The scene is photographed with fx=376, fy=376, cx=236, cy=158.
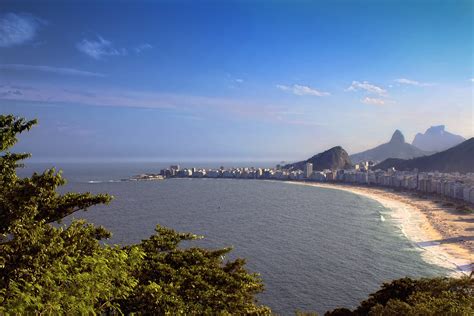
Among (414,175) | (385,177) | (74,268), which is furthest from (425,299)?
(414,175)

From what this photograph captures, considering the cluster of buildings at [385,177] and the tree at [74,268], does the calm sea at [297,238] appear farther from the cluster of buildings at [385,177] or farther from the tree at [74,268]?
the cluster of buildings at [385,177]

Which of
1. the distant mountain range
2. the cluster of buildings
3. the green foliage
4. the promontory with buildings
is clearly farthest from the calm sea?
the distant mountain range

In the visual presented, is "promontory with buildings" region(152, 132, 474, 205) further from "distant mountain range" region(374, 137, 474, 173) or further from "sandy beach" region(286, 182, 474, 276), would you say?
"sandy beach" region(286, 182, 474, 276)

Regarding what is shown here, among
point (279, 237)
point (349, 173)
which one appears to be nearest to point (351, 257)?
point (279, 237)

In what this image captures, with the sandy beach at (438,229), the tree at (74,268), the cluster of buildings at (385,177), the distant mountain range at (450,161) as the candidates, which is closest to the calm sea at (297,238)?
the sandy beach at (438,229)

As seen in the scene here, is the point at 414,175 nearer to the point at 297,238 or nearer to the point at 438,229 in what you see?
the point at 438,229

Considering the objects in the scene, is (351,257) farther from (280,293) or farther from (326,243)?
(280,293)
